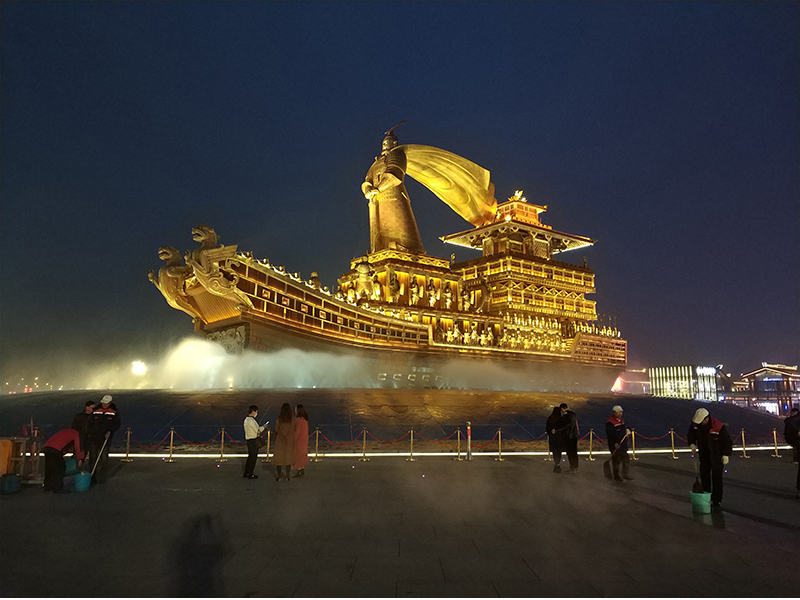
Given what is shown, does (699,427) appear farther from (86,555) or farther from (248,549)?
(86,555)

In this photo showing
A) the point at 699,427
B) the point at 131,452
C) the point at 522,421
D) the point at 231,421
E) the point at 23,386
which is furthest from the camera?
the point at 23,386

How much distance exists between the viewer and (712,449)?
33.0ft

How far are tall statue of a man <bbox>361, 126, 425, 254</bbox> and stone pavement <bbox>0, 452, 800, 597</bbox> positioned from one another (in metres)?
27.1

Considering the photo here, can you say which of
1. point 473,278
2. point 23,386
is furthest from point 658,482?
point 23,386

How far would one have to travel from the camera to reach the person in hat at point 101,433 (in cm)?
1234

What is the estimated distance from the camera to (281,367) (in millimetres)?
27875

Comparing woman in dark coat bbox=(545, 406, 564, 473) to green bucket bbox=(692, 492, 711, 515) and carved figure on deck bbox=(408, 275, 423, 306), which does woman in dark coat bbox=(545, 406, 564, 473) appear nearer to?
green bucket bbox=(692, 492, 711, 515)

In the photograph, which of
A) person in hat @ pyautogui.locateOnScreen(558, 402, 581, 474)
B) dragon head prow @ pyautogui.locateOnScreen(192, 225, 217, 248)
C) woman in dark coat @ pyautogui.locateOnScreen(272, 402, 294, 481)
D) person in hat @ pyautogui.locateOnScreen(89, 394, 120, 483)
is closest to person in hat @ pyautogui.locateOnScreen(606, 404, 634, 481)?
person in hat @ pyautogui.locateOnScreen(558, 402, 581, 474)

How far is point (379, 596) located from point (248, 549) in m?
2.27

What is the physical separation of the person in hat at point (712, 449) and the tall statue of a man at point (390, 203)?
29.0m

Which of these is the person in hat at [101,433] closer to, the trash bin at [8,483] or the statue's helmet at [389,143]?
the trash bin at [8,483]

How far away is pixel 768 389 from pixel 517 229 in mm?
72326

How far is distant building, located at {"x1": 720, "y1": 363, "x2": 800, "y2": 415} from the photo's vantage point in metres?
75.9

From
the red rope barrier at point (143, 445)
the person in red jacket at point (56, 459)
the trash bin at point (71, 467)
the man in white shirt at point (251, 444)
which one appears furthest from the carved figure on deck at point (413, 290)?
the person in red jacket at point (56, 459)
